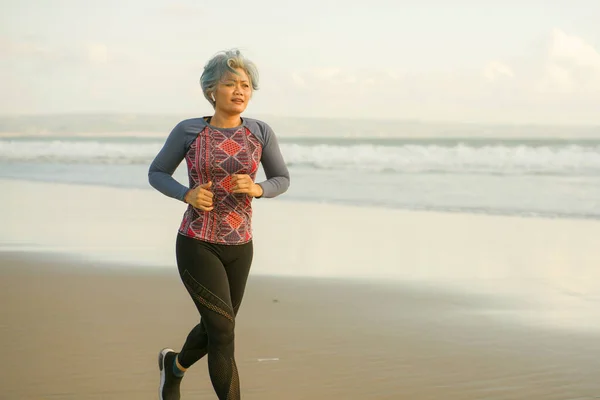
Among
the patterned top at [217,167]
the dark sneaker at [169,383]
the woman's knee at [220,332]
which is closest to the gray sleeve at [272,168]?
the patterned top at [217,167]

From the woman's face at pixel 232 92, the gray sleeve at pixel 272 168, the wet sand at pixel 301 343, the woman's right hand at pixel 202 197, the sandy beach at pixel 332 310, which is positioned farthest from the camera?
the sandy beach at pixel 332 310

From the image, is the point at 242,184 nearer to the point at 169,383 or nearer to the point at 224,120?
the point at 224,120

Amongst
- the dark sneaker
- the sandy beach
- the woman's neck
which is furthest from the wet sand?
the woman's neck

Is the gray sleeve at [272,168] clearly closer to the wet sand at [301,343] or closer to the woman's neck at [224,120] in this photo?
the woman's neck at [224,120]

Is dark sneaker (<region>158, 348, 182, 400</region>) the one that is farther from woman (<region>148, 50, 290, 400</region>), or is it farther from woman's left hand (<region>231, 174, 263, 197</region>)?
woman's left hand (<region>231, 174, 263, 197</region>)

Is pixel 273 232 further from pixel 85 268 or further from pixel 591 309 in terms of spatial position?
pixel 591 309

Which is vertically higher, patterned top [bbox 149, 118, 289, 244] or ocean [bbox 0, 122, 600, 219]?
patterned top [bbox 149, 118, 289, 244]

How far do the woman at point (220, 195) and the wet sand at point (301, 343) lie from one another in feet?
2.78

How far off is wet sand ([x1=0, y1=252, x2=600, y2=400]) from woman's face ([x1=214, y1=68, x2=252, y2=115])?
1.47 metres

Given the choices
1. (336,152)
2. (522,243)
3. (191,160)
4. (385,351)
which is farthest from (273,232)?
(336,152)

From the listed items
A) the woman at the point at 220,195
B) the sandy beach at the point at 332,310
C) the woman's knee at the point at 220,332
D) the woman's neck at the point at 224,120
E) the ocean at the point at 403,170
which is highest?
the woman's neck at the point at 224,120

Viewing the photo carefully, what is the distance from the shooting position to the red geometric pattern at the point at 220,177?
380cm

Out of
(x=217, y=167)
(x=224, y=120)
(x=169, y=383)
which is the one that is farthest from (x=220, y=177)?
(x=169, y=383)

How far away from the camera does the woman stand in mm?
3797
